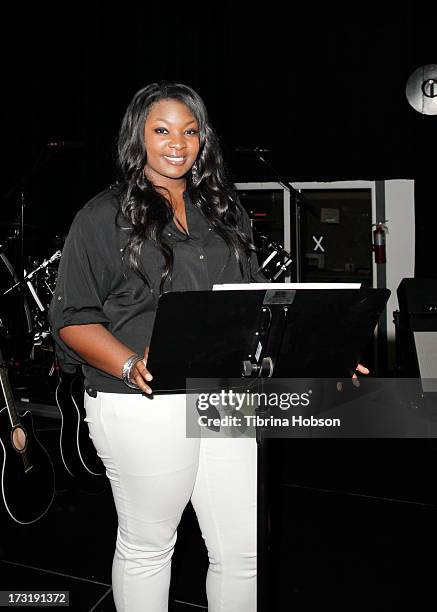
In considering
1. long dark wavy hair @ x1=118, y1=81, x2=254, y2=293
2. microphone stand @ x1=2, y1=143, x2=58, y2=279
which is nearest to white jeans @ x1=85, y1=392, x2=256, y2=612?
long dark wavy hair @ x1=118, y1=81, x2=254, y2=293

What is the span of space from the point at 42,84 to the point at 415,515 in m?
4.61

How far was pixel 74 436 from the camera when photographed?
3141 millimetres

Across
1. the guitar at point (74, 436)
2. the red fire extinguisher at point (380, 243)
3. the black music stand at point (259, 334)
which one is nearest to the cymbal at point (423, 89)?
the red fire extinguisher at point (380, 243)

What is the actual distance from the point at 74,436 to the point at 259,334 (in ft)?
7.52

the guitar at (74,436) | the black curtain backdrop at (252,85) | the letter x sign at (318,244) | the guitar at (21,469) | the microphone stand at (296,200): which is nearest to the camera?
the guitar at (21,469)

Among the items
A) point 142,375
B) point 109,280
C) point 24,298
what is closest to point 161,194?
point 109,280

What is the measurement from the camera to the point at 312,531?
249cm

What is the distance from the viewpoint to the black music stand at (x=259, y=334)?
1028 millimetres

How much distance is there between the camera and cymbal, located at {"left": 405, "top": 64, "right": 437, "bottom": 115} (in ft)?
17.3

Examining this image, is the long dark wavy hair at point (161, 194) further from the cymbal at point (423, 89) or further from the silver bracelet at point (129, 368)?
the cymbal at point (423, 89)

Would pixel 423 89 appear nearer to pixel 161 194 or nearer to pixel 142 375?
pixel 161 194

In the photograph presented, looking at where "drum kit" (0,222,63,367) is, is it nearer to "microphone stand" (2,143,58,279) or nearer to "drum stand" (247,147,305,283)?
"microphone stand" (2,143,58,279)

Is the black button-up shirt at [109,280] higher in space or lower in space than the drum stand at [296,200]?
lower

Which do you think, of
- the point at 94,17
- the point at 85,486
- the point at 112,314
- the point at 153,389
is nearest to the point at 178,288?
the point at 112,314
